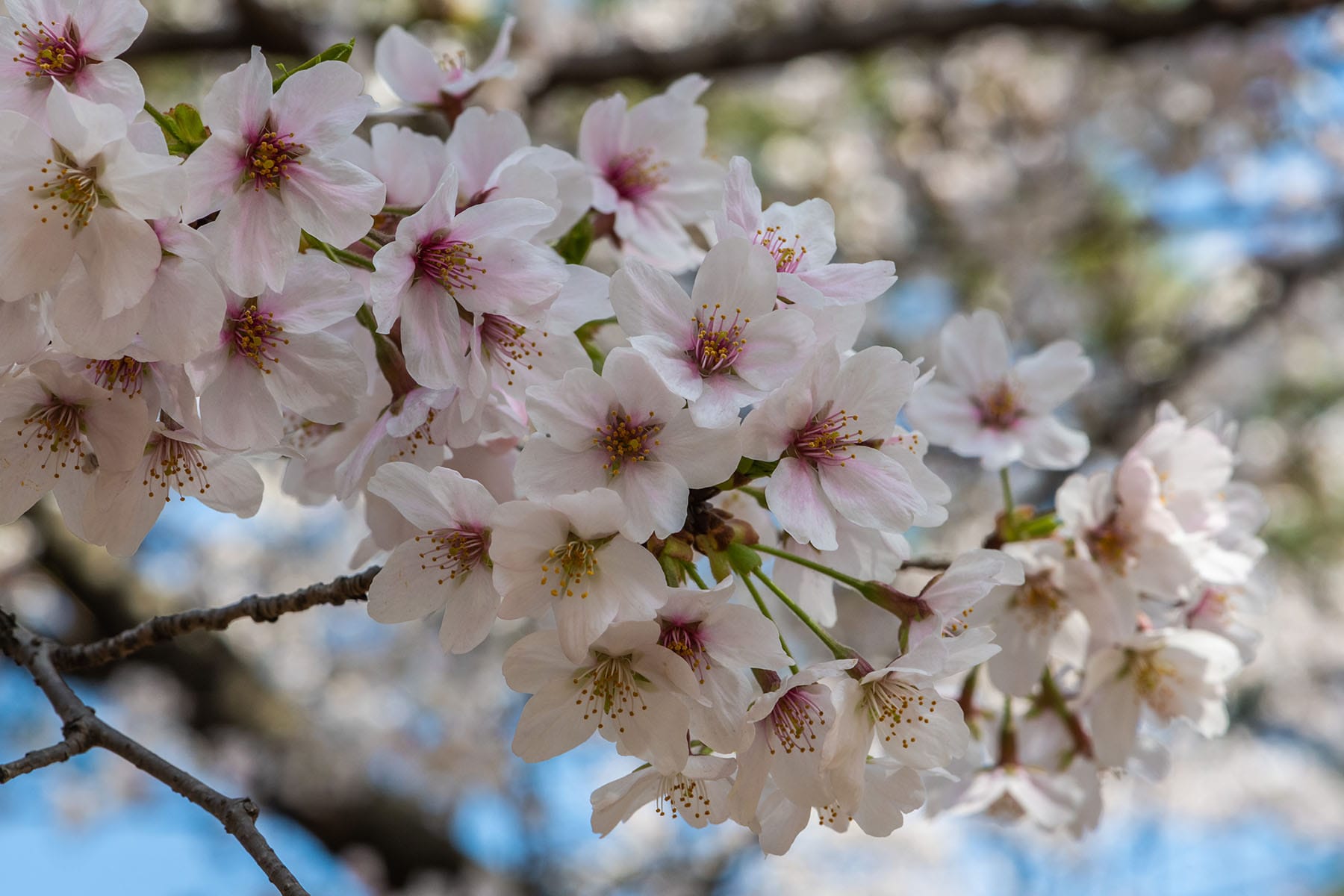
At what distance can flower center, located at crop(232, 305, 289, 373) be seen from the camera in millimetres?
891

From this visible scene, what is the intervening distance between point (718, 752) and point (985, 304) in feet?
16.9

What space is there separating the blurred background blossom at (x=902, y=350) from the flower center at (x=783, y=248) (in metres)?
2.56

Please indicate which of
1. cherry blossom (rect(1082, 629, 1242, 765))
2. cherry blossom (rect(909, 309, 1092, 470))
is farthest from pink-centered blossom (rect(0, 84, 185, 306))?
cherry blossom (rect(1082, 629, 1242, 765))

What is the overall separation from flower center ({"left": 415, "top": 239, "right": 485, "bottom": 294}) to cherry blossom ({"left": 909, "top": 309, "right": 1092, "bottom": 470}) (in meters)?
0.64

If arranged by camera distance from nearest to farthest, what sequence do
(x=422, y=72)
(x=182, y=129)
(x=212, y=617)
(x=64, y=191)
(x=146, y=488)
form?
(x=64, y=191)
(x=182, y=129)
(x=146, y=488)
(x=212, y=617)
(x=422, y=72)

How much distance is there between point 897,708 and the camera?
37.0 inches

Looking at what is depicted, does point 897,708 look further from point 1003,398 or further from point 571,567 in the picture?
point 1003,398

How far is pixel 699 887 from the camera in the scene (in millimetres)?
4602

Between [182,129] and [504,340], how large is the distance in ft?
1.00

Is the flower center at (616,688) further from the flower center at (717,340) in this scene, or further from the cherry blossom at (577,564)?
the flower center at (717,340)

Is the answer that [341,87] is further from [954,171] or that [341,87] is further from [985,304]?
[954,171]

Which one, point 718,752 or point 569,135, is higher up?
point 718,752

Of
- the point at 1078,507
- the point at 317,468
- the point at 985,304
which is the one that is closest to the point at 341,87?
the point at 317,468

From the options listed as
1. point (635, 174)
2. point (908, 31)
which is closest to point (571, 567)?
point (635, 174)
